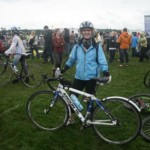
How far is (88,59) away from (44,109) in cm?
145

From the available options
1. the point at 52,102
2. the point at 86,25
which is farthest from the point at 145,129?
the point at 86,25

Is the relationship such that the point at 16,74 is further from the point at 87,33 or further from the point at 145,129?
the point at 145,129

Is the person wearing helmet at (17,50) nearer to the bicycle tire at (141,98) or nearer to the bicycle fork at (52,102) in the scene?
the bicycle fork at (52,102)

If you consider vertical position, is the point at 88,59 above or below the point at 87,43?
below

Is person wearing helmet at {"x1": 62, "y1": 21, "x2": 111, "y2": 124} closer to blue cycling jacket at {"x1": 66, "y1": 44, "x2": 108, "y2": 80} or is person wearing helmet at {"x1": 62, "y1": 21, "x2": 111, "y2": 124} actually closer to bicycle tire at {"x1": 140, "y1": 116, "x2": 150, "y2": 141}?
blue cycling jacket at {"x1": 66, "y1": 44, "x2": 108, "y2": 80}

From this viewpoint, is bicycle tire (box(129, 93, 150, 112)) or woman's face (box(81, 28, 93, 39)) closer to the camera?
woman's face (box(81, 28, 93, 39))

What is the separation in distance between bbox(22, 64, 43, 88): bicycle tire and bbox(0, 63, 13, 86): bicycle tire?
528mm

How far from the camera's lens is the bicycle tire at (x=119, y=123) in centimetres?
511

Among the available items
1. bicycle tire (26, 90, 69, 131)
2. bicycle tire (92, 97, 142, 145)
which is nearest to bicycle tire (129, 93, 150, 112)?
bicycle tire (92, 97, 142, 145)

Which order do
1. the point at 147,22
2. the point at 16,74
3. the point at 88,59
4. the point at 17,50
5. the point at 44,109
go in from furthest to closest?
1. the point at 147,22
2. the point at 16,74
3. the point at 17,50
4. the point at 44,109
5. the point at 88,59

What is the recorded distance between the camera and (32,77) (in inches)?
415

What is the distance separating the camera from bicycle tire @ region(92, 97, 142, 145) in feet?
16.8

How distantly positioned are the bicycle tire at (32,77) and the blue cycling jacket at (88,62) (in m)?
4.75

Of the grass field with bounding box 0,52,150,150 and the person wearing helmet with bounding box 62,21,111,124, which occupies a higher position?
the person wearing helmet with bounding box 62,21,111,124
